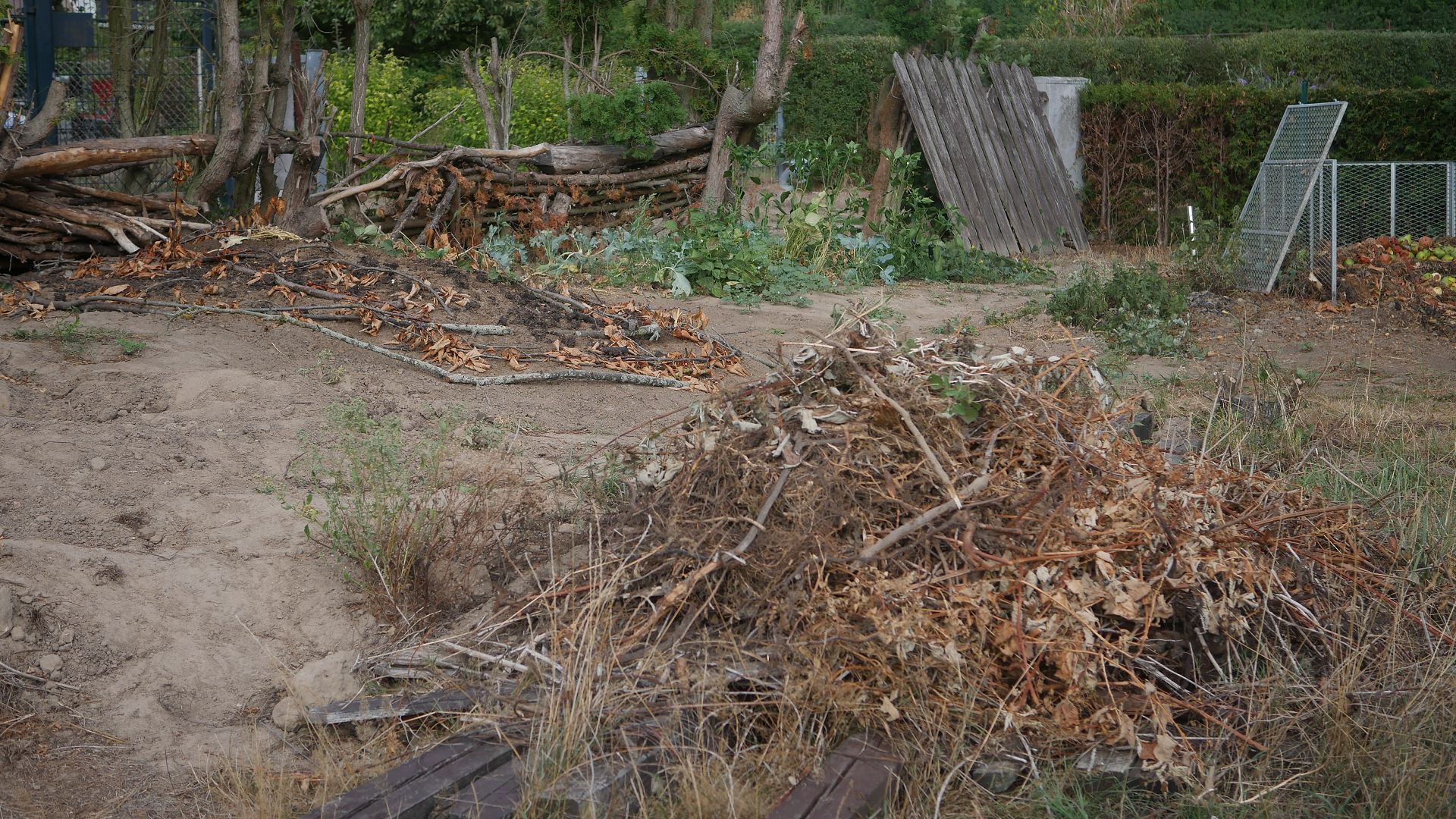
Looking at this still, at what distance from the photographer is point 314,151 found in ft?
28.8

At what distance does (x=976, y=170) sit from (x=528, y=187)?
16.2 feet

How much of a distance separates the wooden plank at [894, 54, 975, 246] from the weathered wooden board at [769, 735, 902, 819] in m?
9.86

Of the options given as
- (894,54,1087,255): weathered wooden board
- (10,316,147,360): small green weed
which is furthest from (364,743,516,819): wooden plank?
(894,54,1087,255): weathered wooden board

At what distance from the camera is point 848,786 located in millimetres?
2611

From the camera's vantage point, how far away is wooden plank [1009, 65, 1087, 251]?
1330 cm

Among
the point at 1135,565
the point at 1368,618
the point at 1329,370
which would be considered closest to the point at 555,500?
the point at 1135,565

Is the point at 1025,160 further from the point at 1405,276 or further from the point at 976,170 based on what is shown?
the point at 1405,276

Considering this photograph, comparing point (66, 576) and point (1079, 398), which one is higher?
point (1079, 398)

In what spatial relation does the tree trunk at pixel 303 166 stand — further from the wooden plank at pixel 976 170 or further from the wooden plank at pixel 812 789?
the wooden plank at pixel 812 789

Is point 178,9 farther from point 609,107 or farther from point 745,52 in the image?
point 745,52

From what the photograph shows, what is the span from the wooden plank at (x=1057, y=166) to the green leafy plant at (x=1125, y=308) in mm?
4506

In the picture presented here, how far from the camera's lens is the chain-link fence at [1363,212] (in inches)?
392

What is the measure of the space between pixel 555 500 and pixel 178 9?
27.5 feet

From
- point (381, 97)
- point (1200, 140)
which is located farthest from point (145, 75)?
point (1200, 140)
